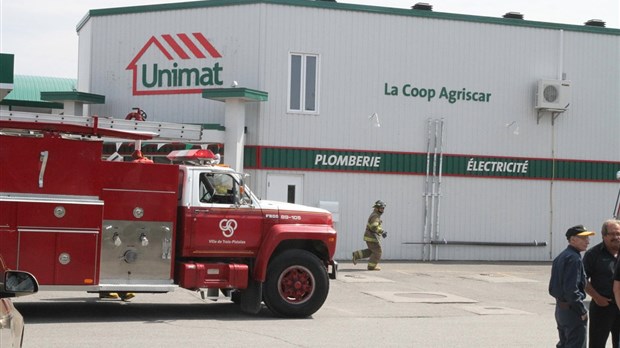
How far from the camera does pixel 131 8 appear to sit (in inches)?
1086

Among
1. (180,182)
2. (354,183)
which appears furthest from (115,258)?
(354,183)

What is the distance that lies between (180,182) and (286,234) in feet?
5.91

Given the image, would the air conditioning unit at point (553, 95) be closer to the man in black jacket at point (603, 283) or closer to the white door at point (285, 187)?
the white door at point (285, 187)

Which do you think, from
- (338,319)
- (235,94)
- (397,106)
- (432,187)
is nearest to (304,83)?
(235,94)

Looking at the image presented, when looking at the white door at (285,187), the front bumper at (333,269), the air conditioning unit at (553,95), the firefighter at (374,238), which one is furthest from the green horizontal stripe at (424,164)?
the front bumper at (333,269)

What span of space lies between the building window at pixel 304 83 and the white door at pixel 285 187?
178 cm

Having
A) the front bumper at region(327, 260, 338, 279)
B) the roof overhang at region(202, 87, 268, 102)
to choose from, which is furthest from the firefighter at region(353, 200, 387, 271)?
the front bumper at region(327, 260, 338, 279)

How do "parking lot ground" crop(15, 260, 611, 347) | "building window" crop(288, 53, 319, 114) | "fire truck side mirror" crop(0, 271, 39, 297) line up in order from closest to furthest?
1. "fire truck side mirror" crop(0, 271, 39, 297)
2. "parking lot ground" crop(15, 260, 611, 347)
3. "building window" crop(288, 53, 319, 114)

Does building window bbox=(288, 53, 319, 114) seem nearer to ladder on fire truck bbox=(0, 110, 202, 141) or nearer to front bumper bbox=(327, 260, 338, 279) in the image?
front bumper bbox=(327, 260, 338, 279)

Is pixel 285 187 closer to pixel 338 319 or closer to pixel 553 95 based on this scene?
pixel 553 95

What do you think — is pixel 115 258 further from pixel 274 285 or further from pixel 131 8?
pixel 131 8

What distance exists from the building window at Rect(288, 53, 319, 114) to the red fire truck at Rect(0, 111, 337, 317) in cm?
1013

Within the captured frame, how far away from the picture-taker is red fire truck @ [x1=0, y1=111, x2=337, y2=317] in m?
13.6

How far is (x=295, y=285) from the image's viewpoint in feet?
50.7
